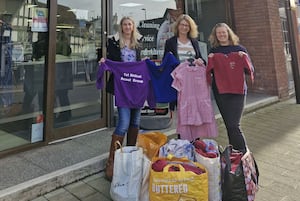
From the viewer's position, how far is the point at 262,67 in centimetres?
684

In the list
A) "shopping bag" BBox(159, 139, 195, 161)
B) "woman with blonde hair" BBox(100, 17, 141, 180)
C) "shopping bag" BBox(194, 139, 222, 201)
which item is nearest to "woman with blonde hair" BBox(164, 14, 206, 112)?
"woman with blonde hair" BBox(100, 17, 141, 180)

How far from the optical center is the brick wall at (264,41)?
6.64 metres

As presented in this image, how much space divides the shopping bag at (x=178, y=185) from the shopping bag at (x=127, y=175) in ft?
0.60

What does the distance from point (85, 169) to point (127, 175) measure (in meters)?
0.85

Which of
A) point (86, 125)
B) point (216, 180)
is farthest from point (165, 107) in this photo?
point (216, 180)

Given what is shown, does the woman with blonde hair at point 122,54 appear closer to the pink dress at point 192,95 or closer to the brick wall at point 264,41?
the pink dress at point 192,95

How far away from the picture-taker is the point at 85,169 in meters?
2.97

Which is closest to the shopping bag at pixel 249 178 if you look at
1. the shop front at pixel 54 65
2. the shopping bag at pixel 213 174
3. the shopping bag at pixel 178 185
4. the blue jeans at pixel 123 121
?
the shopping bag at pixel 213 174

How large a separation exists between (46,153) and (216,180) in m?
2.10

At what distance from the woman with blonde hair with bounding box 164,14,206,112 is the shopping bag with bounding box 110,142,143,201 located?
1.11 metres

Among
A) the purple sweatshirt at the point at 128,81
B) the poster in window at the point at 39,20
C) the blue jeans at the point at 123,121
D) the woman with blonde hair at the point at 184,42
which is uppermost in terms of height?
the poster in window at the point at 39,20

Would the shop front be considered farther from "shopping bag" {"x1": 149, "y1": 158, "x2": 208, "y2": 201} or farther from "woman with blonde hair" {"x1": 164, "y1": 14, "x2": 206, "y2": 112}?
"shopping bag" {"x1": 149, "y1": 158, "x2": 208, "y2": 201}

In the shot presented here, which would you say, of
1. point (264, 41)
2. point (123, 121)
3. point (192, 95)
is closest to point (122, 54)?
point (123, 121)

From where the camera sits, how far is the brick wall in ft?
21.8
